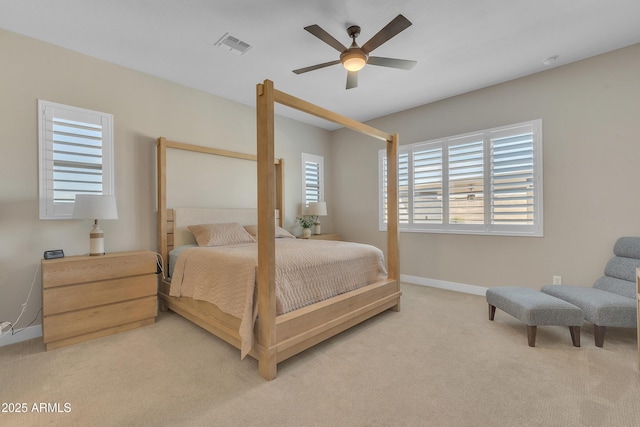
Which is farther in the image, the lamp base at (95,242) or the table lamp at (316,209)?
the table lamp at (316,209)

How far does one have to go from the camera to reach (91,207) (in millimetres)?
2547

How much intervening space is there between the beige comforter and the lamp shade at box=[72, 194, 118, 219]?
2.58ft

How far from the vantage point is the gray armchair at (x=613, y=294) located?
221 cm

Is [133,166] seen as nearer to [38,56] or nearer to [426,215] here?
[38,56]

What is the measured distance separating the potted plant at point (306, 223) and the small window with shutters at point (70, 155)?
2619 mm

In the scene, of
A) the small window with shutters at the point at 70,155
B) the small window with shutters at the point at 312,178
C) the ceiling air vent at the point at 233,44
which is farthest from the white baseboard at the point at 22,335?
the small window with shutters at the point at 312,178

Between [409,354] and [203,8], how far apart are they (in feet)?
10.5

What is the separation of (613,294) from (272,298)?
298cm

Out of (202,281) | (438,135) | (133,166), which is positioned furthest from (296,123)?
(202,281)

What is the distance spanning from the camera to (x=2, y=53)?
247cm

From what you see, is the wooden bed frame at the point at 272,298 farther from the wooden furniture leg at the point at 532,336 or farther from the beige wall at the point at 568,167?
the beige wall at the point at 568,167

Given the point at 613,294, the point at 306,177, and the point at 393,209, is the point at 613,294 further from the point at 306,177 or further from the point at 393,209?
the point at 306,177

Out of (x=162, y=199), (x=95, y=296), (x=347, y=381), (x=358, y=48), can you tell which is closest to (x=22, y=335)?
(x=95, y=296)

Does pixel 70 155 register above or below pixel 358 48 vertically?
below
